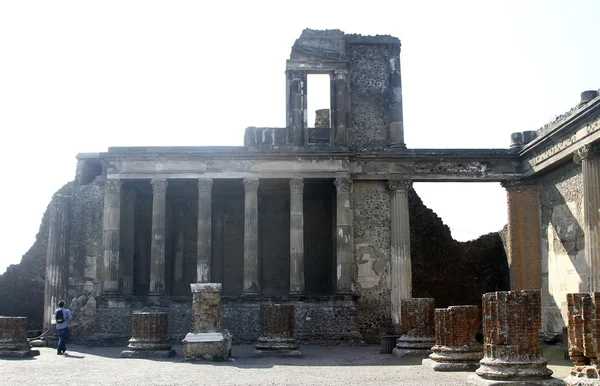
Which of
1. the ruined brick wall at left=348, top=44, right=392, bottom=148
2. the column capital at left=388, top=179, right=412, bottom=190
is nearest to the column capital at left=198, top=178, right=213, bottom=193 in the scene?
the ruined brick wall at left=348, top=44, right=392, bottom=148

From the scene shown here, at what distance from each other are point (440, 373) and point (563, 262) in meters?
8.89

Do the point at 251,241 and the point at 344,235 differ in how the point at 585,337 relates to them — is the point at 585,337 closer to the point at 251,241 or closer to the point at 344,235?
the point at 344,235

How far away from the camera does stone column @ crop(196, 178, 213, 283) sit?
20.2 metres

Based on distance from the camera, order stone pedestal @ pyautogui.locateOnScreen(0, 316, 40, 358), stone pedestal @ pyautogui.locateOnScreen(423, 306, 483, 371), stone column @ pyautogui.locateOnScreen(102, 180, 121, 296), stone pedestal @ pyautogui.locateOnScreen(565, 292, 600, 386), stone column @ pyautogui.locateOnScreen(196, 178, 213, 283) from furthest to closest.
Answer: stone column @ pyautogui.locateOnScreen(196, 178, 213, 283) < stone column @ pyautogui.locateOnScreen(102, 180, 121, 296) < stone pedestal @ pyautogui.locateOnScreen(0, 316, 40, 358) < stone pedestal @ pyautogui.locateOnScreen(423, 306, 483, 371) < stone pedestal @ pyautogui.locateOnScreen(565, 292, 600, 386)

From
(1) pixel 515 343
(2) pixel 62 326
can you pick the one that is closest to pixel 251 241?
(2) pixel 62 326

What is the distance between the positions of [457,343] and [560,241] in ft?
27.4

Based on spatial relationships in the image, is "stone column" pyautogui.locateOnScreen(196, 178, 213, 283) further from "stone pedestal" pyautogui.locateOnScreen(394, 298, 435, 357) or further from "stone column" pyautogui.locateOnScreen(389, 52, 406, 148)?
"stone pedestal" pyautogui.locateOnScreen(394, 298, 435, 357)

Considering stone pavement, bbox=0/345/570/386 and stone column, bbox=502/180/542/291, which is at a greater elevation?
stone column, bbox=502/180/542/291

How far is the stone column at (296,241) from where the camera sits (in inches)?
789

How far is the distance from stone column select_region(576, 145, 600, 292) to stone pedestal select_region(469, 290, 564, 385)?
7885 mm

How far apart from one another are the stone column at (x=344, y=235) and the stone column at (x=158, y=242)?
494cm

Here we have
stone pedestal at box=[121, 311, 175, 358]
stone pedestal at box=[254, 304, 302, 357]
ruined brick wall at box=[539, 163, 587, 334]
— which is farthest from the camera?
ruined brick wall at box=[539, 163, 587, 334]

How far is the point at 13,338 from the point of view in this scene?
15.7 meters

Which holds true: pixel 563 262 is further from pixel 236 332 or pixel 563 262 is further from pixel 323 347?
pixel 236 332
